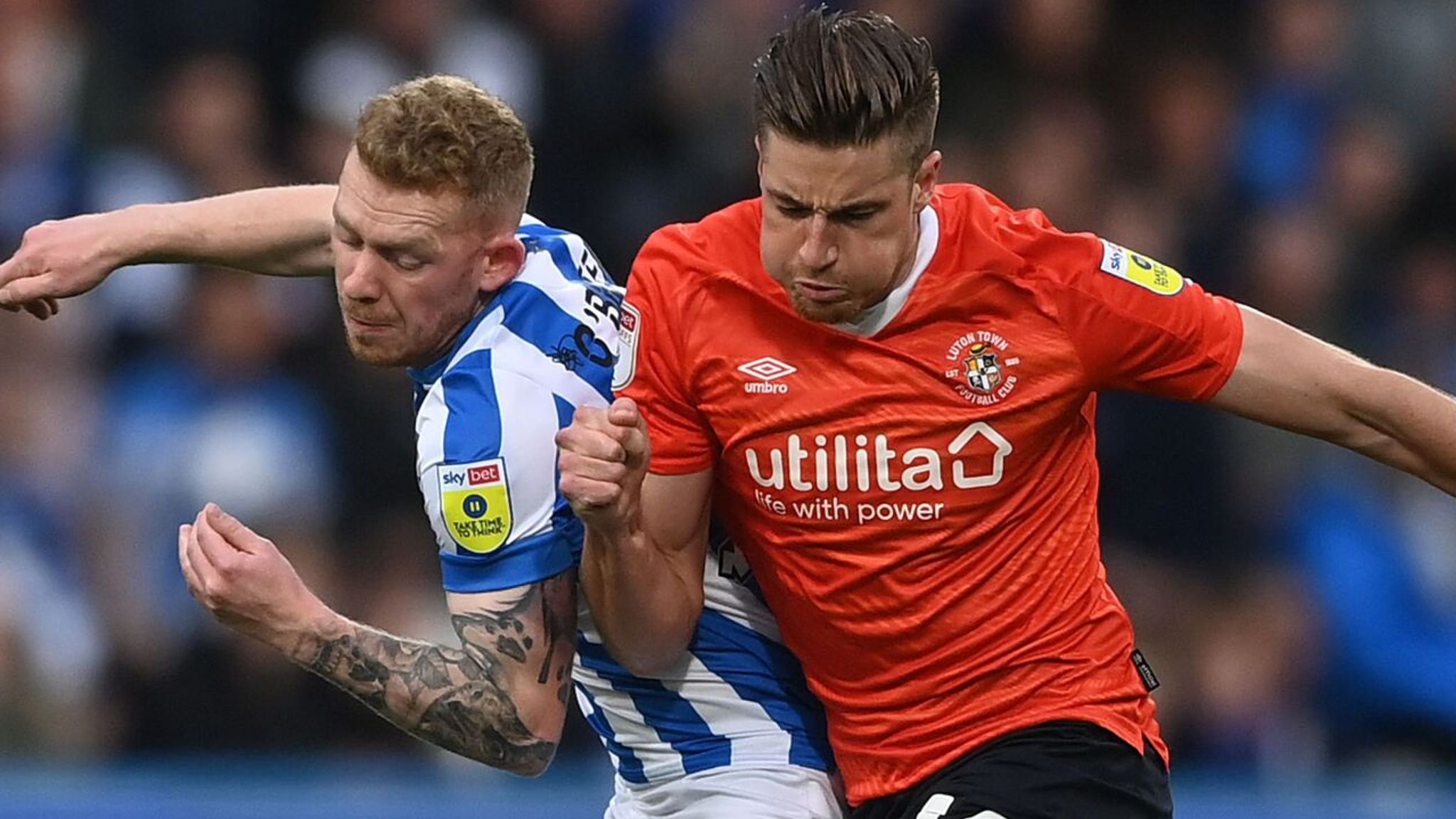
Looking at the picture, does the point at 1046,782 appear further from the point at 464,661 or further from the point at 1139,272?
the point at 464,661

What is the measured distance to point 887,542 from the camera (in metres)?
4.29

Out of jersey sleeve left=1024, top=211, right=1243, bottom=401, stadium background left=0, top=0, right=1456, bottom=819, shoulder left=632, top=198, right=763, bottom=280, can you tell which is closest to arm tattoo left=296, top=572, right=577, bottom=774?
shoulder left=632, top=198, right=763, bottom=280

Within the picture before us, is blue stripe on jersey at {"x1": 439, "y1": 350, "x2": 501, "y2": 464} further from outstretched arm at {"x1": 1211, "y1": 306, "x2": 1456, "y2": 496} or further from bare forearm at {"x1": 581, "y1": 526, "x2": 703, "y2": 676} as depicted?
outstretched arm at {"x1": 1211, "y1": 306, "x2": 1456, "y2": 496}

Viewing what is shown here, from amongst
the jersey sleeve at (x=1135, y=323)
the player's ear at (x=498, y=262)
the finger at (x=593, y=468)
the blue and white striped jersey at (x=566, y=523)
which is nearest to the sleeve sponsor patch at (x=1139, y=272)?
the jersey sleeve at (x=1135, y=323)

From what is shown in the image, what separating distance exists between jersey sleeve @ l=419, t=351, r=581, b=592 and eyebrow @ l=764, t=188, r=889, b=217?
56 centimetres

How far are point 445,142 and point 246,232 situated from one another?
79cm

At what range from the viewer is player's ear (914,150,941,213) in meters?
4.16

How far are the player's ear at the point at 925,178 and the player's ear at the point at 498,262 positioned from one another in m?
0.75

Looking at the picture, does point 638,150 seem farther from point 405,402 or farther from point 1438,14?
point 1438,14

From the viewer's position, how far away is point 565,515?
4273mm

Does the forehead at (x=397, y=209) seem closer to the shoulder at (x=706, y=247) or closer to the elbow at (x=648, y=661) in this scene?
the shoulder at (x=706, y=247)

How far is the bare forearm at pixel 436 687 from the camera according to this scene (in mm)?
4152

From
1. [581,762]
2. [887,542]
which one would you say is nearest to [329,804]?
[581,762]

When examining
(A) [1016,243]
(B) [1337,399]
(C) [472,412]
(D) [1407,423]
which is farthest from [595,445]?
(D) [1407,423]
